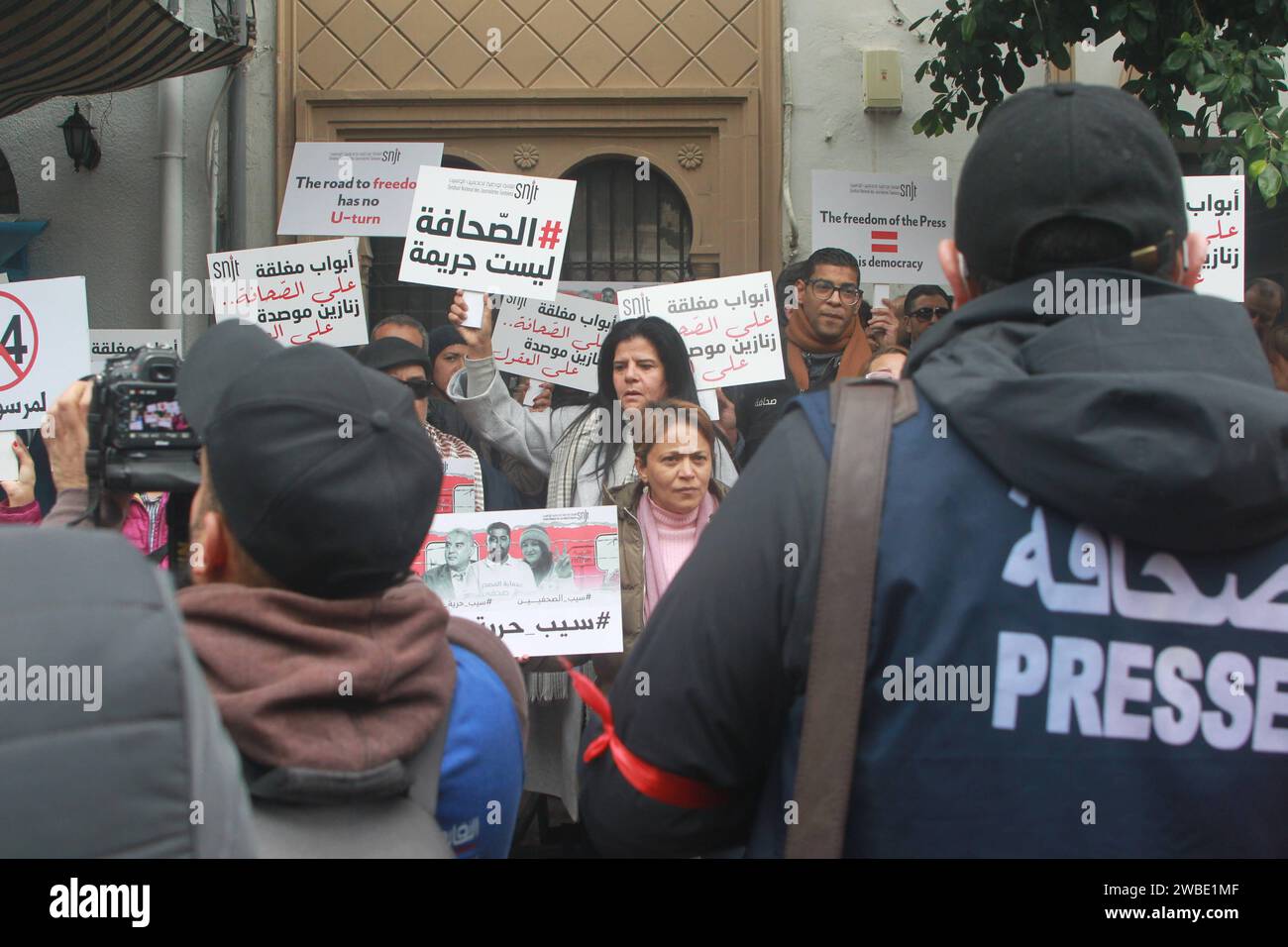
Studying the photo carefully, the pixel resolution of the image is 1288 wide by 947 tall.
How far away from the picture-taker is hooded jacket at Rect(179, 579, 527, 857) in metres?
1.48

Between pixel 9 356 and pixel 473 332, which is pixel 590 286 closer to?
pixel 473 332

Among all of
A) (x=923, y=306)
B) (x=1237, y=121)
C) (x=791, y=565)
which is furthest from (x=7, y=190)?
(x=791, y=565)

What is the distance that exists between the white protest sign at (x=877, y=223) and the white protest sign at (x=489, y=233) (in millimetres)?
1568

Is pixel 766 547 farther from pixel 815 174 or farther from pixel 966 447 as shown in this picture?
pixel 815 174

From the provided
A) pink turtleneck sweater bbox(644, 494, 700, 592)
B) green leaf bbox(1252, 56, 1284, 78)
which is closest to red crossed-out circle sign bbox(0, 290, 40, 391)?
pink turtleneck sweater bbox(644, 494, 700, 592)

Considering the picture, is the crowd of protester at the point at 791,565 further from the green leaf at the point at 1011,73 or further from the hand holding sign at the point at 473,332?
the green leaf at the point at 1011,73

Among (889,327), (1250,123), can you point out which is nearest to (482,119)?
(889,327)

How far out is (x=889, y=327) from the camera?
20.9 ft

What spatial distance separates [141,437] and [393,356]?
10.5ft

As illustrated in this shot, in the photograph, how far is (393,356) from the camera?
5.00 meters

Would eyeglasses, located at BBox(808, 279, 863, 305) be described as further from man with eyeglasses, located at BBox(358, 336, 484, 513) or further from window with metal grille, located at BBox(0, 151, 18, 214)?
window with metal grille, located at BBox(0, 151, 18, 214)

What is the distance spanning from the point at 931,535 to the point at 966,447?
0.35ft

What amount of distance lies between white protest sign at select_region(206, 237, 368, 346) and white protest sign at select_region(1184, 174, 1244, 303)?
11.8 ft

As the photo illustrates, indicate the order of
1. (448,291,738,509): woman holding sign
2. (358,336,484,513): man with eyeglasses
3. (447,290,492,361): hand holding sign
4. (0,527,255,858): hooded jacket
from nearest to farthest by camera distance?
1. (0,527,255,858): hooded jacket
2. (358,336,484,513): man with eyeglasses
3. (448,291,738,509): woman holding sign
4. (447,290,492,361): hand holding sign
